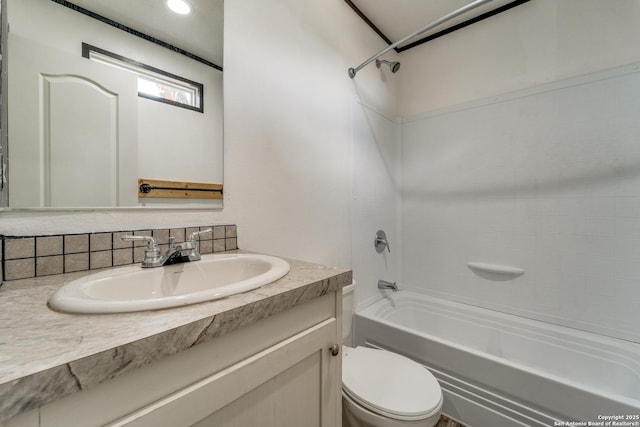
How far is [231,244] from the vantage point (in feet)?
3.44

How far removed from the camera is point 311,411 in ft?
2.11

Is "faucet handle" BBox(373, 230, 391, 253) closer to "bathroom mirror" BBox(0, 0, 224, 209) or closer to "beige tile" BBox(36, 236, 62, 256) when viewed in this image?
"bathroom mirror" BBox(0, 0, 224, 209)

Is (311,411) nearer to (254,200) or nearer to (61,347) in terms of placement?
(61,347)

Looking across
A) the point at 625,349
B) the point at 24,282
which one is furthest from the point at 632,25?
the point at 24,282

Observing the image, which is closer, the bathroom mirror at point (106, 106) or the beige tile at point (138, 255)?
the bathroom mirror at point (106, 106)

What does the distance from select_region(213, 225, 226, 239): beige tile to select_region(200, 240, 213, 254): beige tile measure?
3 centimetres

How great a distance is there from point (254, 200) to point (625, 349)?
2.03 metres

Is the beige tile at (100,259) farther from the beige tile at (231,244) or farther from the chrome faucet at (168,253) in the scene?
the beige tile at (231,244)

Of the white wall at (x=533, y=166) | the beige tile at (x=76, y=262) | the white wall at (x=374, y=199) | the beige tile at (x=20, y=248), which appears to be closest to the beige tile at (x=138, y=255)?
the beige tile at (x=76, y=262)

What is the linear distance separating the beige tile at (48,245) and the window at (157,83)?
0.50m

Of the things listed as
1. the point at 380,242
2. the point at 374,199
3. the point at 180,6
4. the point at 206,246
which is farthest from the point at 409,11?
the point at 206,246

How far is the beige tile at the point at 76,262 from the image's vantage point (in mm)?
691

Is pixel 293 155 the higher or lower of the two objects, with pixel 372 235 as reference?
higher

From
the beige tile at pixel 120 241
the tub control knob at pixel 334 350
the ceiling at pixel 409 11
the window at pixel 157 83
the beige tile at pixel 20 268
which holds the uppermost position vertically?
the ceiling at pixel 409 11
